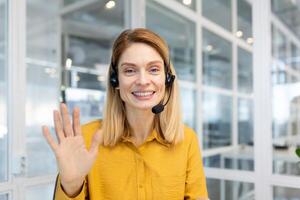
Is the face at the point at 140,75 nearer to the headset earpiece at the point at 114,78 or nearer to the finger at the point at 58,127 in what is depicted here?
the headset earpiece at the point at 114,78

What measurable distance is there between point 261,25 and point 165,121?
1.19 metres

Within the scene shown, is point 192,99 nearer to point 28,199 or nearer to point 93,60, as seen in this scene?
point 93,60

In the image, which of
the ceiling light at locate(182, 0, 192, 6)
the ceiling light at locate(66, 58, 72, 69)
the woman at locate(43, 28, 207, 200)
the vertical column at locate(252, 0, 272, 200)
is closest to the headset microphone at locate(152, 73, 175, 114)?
the woman at locate(43, 28, 207, 200)

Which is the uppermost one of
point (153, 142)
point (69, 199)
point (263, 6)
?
point (263, 6)

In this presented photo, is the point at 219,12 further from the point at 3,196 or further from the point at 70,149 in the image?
the point at 3,196

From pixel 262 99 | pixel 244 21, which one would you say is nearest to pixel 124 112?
pixel 262 99

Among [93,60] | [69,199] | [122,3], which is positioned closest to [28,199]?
[69,199]

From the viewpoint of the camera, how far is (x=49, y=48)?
2.43 meters

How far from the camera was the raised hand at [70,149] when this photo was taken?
1.04 m

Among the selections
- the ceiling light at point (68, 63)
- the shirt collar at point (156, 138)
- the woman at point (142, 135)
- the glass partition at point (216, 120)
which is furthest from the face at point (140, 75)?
the glass partition at point (216, 120)

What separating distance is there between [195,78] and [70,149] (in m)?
1.97

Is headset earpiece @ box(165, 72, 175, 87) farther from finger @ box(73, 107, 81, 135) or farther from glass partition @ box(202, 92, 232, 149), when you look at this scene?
glass partition @ box(202, 92, 232, 149)

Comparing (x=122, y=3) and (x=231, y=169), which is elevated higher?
(x=122, y=3)

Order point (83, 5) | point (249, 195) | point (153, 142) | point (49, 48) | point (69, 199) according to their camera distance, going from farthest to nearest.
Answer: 1. point (83, 5)
2. point (49, 48)
3. point (249, 195)
4. point (153, 142)
5. point (69, 199)
